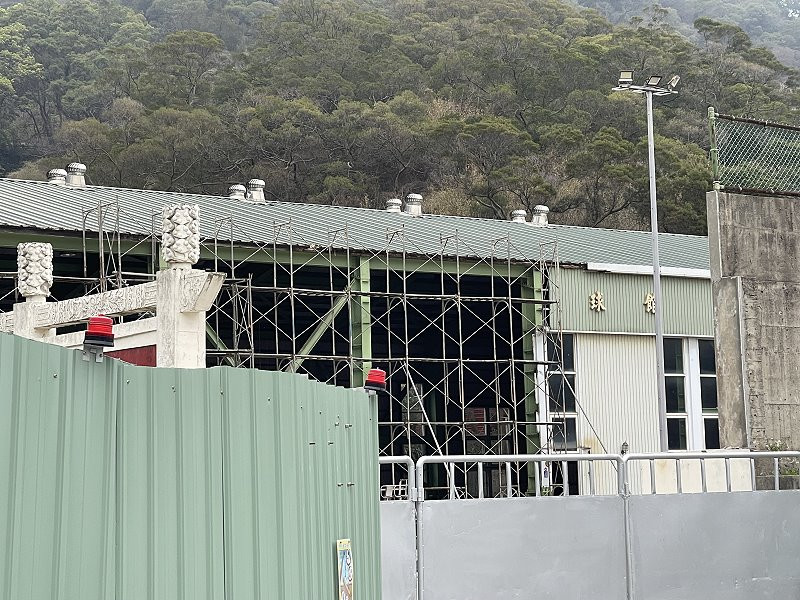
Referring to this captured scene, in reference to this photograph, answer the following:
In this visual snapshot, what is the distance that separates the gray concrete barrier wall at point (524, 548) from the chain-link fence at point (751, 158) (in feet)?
34.1

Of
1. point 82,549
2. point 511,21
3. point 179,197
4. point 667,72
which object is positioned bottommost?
point 82,549

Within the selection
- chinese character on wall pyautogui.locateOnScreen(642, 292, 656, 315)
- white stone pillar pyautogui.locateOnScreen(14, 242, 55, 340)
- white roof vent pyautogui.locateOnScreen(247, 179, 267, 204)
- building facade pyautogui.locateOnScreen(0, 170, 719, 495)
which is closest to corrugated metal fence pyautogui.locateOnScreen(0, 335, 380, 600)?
white stone pillar pyautogui.locateOnScreen(14, 242, 55, 340)

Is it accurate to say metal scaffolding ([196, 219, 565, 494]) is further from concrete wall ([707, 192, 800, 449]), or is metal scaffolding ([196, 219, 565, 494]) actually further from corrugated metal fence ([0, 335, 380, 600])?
corrugated metal fence ([0, 335, 380, 600])

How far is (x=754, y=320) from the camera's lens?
22125mm

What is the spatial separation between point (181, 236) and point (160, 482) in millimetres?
11806

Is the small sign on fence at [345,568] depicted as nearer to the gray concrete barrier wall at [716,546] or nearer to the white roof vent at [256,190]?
the gray concrete barrier wall at [716,546]

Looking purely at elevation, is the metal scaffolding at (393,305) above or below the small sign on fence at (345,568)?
above

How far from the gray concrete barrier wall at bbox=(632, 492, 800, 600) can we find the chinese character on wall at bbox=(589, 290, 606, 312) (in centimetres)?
1626

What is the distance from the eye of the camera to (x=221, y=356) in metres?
27.6

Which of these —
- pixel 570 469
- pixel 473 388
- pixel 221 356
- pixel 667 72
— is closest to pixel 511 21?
pixel 667 72

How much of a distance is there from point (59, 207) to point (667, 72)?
72534 mm

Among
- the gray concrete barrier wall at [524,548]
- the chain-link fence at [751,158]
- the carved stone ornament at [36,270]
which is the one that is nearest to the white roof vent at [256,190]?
the chain-link fence at [751,158]

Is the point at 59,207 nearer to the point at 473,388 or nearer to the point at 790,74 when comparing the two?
the point at 473,388

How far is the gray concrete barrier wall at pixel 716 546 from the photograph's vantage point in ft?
45.9
